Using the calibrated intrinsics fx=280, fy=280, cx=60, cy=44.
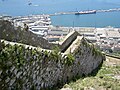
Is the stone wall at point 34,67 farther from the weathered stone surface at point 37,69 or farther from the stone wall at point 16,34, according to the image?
the stone wall at point 16,34

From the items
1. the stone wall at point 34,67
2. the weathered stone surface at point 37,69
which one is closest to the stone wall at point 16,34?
the weathered stone surface at point 37,69

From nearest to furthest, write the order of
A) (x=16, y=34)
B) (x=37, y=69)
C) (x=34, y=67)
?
1. (x=34, y=67)
2. (x=37, y=69)
3. (x=16, y=34)

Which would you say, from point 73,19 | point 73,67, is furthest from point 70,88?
point 73,19

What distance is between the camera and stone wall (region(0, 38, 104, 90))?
4727mm

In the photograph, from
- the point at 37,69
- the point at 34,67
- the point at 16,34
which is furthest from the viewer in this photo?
Result: the point at 16,34

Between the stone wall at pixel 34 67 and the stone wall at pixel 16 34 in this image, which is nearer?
the stone wall at pixel 34 67

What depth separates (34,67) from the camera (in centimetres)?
579

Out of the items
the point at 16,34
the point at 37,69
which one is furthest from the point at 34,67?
the point at 16,34

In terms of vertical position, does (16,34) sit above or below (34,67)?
Result: above

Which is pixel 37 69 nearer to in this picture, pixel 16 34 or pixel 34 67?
pixel 34 67

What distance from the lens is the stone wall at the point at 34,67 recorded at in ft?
15.5

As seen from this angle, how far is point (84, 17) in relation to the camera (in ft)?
263

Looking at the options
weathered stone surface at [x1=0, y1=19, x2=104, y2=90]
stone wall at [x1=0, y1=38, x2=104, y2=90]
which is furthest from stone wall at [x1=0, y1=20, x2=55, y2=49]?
stone wall at [x1=0, y1=38, x2=104, y2=90]

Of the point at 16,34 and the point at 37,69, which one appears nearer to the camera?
the point at 37,69
